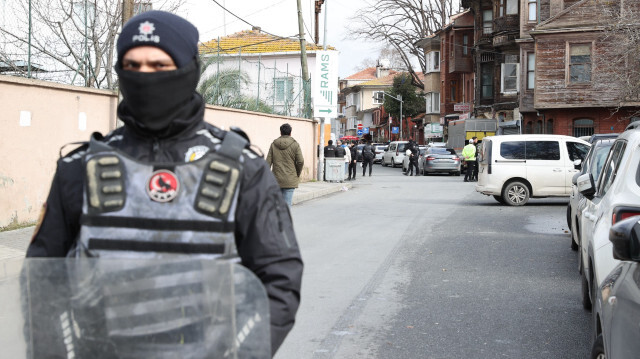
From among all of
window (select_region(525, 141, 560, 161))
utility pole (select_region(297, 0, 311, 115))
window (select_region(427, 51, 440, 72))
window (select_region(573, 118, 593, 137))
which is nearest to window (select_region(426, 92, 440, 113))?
window (select_region(427, 51, 440, 72))

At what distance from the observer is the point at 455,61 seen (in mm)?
58531

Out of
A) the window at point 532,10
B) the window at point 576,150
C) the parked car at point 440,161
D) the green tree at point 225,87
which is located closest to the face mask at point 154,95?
the window at point 576,150

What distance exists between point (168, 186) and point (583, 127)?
4040 cm

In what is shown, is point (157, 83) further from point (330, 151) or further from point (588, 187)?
point (330, 151)

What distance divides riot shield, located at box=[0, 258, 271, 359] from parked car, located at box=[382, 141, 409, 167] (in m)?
47.8

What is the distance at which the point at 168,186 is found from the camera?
2.14 metres

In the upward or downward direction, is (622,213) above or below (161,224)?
below

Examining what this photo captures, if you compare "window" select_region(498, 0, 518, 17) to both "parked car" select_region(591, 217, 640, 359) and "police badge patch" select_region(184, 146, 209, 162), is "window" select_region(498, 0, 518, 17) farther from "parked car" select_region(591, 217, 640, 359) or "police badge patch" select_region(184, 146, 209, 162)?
"police badge patch" select_region(184, 146, 209, 162)

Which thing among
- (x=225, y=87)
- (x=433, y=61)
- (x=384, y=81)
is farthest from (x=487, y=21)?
(x=384, y=81)

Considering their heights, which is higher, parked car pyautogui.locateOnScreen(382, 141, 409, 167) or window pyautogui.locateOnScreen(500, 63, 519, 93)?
window pyautogui.locateOnScreen(500, 63, 519, 93)

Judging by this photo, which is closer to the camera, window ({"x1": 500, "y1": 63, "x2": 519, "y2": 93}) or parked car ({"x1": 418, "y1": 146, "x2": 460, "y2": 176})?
parked car ({"x1": 418, "y1": 146, "x2": 460, "y2": 176})

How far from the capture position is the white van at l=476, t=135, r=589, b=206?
19.1 metres

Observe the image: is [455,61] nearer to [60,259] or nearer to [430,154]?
[430,154]

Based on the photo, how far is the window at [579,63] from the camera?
38938mm
